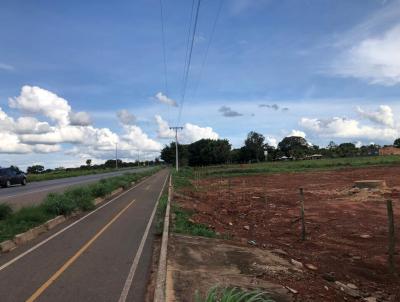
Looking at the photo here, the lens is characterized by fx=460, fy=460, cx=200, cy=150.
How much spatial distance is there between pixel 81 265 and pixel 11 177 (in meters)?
38.2

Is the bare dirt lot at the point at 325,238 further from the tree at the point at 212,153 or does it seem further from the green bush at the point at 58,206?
the tree at the point at 212,153

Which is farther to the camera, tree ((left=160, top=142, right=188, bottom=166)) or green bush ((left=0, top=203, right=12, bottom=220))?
tree ((left=160, top=142, right=188, bottom=166))

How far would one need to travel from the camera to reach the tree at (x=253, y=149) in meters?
A: 158

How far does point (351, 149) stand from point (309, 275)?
151 metres

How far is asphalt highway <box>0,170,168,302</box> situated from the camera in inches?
312

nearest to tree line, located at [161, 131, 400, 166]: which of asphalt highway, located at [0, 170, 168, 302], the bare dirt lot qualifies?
the bare dirt lot

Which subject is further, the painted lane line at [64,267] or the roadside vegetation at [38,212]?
the roadside vegetation at [38,212]

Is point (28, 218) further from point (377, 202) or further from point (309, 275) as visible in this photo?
point (377, 202)

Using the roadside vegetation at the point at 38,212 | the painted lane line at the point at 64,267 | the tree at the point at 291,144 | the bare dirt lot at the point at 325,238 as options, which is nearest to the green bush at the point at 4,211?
the roadside vegetation at the point at 38,212

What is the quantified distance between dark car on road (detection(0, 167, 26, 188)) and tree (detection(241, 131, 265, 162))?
115 m

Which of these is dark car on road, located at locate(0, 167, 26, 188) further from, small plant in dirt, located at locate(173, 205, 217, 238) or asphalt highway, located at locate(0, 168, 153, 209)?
small plant in dirt, located at locate(173, 205, 217, 238)

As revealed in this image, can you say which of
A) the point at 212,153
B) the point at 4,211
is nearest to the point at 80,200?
the point at 4,211

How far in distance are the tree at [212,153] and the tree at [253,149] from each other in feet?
29.5

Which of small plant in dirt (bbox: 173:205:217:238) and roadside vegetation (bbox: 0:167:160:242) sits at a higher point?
roadside vegetation (bbox: 0:167:160:242)
